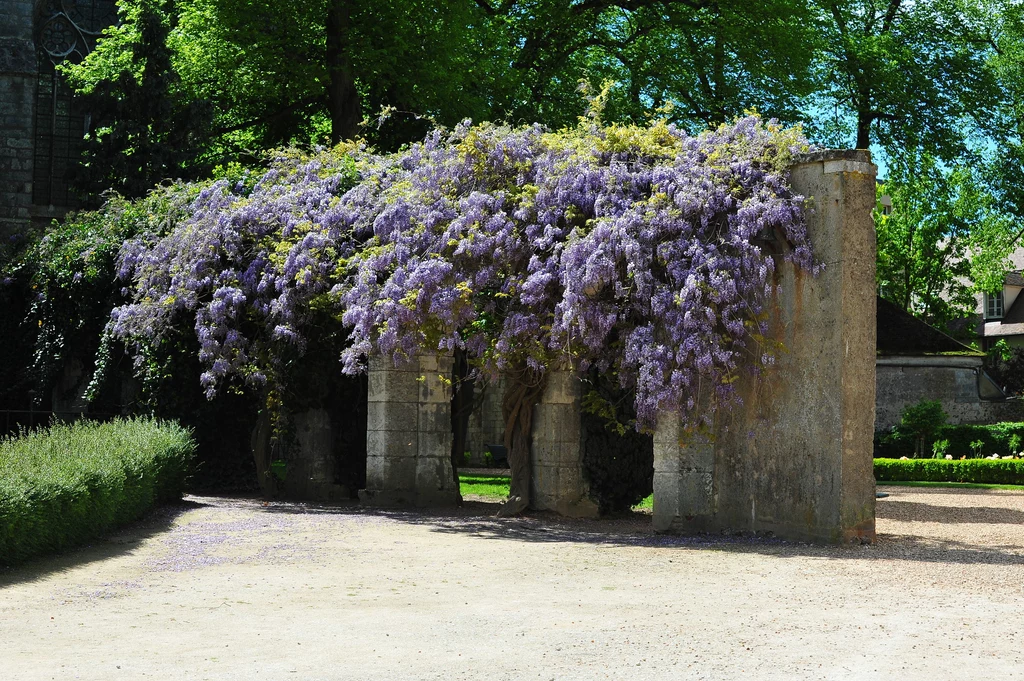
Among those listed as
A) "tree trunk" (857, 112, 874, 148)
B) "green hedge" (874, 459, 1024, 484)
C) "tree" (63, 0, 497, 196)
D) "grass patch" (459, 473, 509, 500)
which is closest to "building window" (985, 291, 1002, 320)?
"tree trunk" (857, 112, 874, 148)

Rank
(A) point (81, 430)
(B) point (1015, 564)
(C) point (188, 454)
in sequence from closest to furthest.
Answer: (B) point (1015, 564) < (A) point (81, 430) < (C) point (188, 454)

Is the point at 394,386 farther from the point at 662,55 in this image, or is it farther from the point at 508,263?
the point at 662,55

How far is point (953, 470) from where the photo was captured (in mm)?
21500

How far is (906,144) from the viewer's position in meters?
24.8

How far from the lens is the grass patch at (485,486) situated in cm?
1686

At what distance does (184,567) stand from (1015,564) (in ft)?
20.2

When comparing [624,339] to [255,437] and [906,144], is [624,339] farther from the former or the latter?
[906,144]

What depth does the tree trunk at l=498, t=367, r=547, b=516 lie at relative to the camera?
42.5 ft

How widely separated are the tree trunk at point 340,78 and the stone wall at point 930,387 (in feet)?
42.8

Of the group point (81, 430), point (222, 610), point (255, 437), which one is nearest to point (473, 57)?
point (255, 437)

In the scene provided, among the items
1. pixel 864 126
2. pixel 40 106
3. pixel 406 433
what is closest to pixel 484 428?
pixel 864 126

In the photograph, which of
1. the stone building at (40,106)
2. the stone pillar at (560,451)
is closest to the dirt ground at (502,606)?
the stone pillar at (560,451)

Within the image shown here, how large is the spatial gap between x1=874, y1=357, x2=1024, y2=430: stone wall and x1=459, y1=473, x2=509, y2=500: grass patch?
9654mm

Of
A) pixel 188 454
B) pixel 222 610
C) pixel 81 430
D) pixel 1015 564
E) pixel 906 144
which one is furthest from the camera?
pixel 906 144
